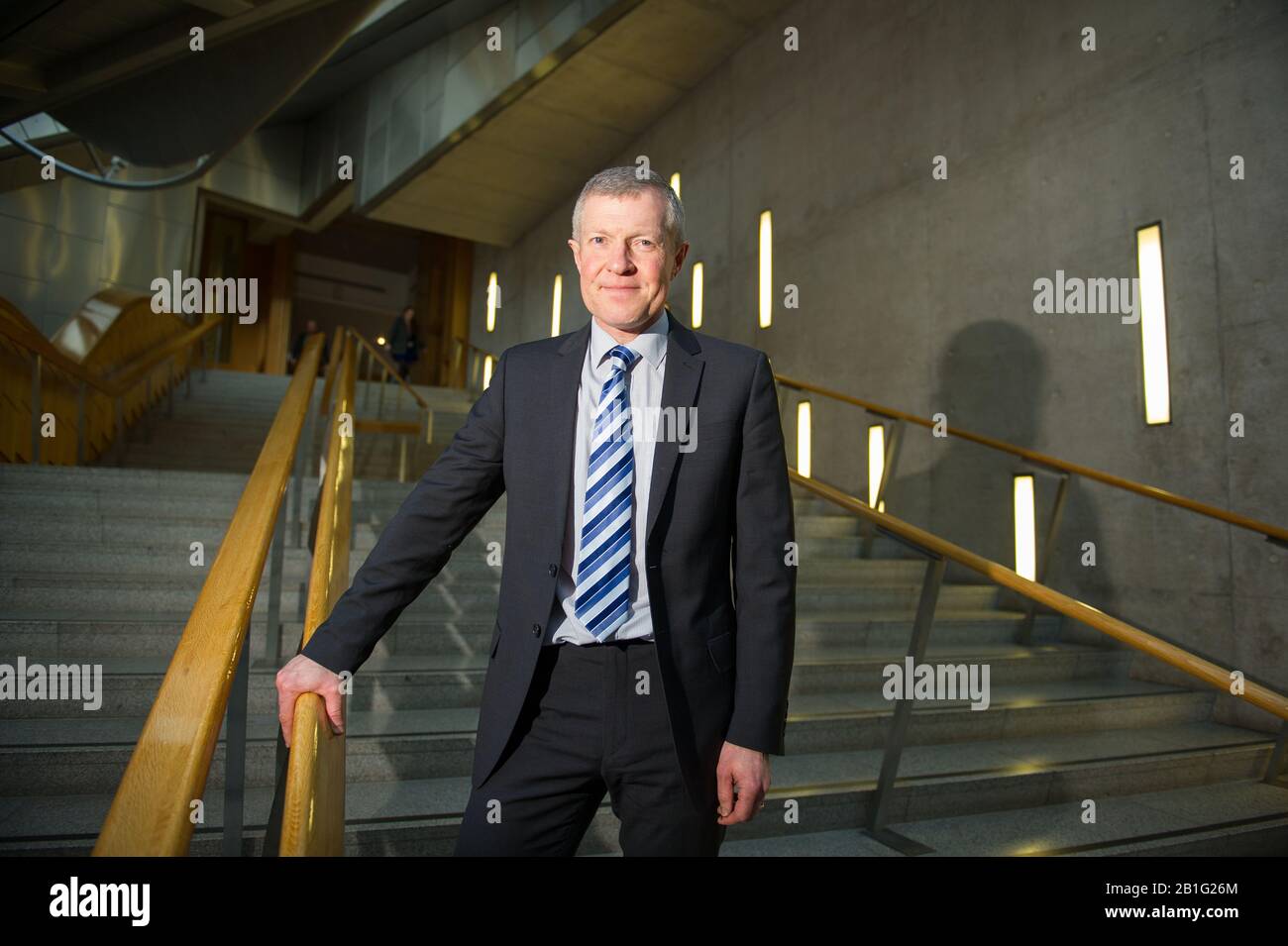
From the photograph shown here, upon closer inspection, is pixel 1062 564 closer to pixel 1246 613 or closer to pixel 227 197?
pixel 1246 613

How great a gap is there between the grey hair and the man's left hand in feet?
2.62

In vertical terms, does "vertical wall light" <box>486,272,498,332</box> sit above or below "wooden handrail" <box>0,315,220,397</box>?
above

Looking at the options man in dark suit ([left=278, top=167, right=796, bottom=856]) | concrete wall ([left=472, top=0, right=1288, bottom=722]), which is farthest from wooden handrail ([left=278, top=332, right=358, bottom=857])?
concrete wall ([left=472, top=0, right=1288, bottom=722])

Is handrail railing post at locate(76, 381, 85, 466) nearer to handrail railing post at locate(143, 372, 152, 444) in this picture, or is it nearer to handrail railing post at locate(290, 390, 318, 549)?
handrail railing post at locate(143, 372, 152, 444)

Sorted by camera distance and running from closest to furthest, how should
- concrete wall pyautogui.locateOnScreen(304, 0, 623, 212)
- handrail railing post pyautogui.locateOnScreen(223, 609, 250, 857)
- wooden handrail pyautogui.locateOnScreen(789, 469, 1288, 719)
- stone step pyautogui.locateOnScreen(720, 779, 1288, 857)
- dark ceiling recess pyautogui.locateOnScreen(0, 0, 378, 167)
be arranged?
1. handrail railing post pyautogui.locateOnScreen(223, 609, 250, 857)
2. wooden handrail pyautogui.locateOnScreen(789, 469, 1288, 719)
3. stone step pyautogui.locateOnScreen(720, 779, 1288, 857)
4. dark ceiling recess pyautogui.locateOnScreen(0, 0, 378, 167)
5. concrete wall pyautogui.locateOnScreen(304, 0, 623, 212)

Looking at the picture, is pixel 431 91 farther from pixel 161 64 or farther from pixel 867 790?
pixel 867 790

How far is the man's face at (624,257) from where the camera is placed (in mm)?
1255

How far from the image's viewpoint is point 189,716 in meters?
0.94

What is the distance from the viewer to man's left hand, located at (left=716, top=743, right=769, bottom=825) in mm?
1207

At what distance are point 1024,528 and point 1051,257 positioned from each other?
1618 mm

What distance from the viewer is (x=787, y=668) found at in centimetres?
124

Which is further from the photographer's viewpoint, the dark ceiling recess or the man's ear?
the dark ceiling recess

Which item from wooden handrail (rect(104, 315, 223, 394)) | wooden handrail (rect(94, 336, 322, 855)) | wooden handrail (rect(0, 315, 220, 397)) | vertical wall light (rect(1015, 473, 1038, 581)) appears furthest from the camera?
wooden handrail (rect(104, 315, 223, 394))

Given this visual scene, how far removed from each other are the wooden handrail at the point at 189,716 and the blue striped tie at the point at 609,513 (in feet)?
1.62
